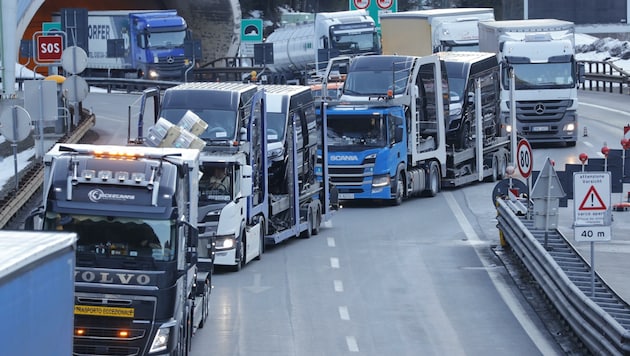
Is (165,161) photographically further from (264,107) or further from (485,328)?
(264,107)

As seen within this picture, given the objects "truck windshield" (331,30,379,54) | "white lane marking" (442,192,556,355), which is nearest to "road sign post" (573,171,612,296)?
"white lane marking" (442,192,556,355)

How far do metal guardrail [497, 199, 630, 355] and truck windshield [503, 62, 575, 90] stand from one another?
56.0 ft

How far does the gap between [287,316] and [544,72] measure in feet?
79.5

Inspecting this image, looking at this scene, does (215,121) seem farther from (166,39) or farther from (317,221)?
(166,39)

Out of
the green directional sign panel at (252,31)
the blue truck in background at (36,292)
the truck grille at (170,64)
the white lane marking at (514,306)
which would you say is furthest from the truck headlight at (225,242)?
the truck grille at (170,64)

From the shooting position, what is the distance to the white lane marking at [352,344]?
1826cm

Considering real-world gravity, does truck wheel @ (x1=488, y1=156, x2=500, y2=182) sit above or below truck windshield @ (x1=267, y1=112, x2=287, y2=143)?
below

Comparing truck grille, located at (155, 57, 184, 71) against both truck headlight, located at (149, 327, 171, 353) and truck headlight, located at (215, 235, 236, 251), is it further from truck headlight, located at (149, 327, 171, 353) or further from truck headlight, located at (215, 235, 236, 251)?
truck headlight, located at (149, 327, 171, 353)

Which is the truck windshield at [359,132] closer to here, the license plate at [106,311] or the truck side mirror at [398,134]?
the truck side mirror at [398,134]

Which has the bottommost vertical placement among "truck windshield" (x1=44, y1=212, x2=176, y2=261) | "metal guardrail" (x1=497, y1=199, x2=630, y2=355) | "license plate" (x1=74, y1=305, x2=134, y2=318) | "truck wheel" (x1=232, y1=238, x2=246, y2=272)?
"truck wheel" (x1=232, y1=238, x2=246, y2=272)

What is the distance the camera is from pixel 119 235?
15523mm

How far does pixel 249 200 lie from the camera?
2423 centimetres

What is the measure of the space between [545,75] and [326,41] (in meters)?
21.5

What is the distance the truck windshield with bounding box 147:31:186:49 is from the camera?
66.6m
